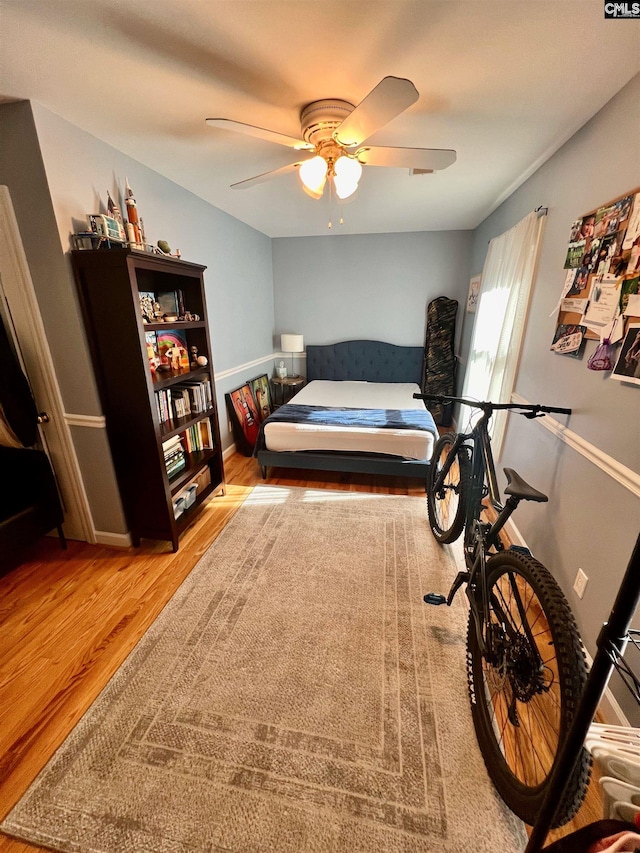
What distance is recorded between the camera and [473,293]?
13.0 feet

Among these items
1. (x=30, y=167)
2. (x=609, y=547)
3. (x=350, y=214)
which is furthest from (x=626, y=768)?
(x=350, y=214)

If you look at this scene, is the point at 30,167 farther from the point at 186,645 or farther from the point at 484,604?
the point at 484,604

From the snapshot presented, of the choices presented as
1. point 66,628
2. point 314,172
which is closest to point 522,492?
point 314,172

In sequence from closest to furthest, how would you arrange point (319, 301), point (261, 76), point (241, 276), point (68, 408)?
1. point (261, 76)
2. point (68, 408)
3. point (241, 276)
4. point (319, 301)

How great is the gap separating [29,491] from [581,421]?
3.14m

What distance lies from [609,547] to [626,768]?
88cm

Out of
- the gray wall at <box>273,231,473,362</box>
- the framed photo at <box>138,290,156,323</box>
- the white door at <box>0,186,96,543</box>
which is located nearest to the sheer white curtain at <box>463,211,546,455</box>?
the gray wall at <box>273,231,473,362</box>

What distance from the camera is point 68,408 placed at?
2043 mm

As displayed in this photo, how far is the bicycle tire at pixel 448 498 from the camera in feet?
6.60

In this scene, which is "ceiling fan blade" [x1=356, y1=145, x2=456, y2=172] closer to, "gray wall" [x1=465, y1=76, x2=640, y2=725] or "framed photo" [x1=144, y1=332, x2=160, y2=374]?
"gray wall" [x1=465, y1=76, x2=640, y2=725]

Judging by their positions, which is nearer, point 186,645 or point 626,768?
point 626,768

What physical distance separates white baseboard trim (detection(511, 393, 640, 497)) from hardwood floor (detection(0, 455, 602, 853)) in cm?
108

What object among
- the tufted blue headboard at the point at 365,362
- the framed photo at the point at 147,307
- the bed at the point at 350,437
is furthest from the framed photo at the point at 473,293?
the framed photo at the point at 147,307

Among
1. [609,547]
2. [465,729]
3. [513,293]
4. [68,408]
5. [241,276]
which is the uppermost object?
[241,276]
